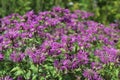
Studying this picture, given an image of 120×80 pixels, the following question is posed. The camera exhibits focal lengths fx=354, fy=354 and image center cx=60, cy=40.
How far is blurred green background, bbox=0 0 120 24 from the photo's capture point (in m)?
8.08

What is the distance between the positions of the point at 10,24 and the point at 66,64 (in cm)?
183

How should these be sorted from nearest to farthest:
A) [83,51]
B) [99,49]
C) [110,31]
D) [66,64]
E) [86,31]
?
[66,64], [83,51], [99,49], [86,31], [110,31]

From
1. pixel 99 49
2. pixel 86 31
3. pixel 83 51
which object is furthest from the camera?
pixel 86 31

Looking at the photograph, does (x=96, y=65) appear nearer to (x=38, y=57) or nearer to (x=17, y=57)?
(x=38, y=57)

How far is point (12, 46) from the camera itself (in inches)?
191

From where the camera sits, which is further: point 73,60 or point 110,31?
point 110,31

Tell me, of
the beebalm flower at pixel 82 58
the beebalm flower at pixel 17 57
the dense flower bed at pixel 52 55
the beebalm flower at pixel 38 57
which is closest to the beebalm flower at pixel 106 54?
the dense flower bed at pixel 52 55

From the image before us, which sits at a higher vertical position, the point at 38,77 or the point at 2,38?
the point at 2,38

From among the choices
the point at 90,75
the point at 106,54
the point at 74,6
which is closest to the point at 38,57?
the point at 90,75

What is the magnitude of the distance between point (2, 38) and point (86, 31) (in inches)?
61.0

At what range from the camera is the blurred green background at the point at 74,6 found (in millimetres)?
8077

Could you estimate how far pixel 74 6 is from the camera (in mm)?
8836

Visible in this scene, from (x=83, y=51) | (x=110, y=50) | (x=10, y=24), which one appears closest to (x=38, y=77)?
(x=83, y=51)

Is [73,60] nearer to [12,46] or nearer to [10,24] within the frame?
[12,46]
